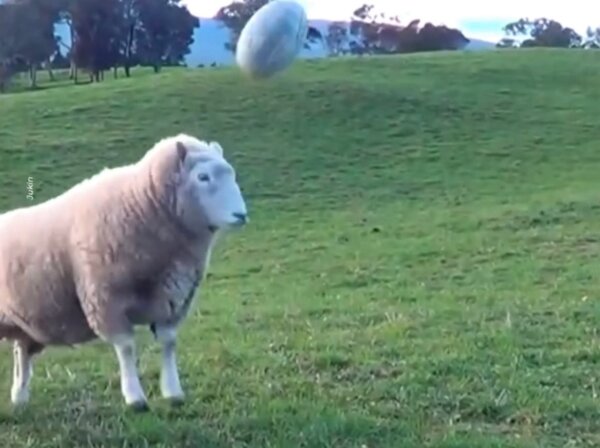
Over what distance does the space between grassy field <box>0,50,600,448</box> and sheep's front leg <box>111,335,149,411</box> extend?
10 centimetres

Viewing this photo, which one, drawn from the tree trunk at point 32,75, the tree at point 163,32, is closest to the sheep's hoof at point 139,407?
the tree at point 163,32

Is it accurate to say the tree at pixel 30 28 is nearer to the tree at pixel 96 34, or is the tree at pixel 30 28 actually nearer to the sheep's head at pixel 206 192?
the tree at pixel 96 34

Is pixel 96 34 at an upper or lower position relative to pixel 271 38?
lower

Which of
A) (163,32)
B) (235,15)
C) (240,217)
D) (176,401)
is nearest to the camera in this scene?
(240,217)

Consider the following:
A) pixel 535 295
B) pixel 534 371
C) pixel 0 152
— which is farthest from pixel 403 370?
pixel 0 152

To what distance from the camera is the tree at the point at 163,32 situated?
6450 centimetres

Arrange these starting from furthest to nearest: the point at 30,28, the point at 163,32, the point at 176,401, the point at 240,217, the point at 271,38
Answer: the point at 163,32
the point at 30,28
the point at 271,38
the point at 176,401
the point at 240,217

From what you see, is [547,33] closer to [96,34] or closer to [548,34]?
[548,34]

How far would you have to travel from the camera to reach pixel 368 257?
1803cm

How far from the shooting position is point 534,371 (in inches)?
321

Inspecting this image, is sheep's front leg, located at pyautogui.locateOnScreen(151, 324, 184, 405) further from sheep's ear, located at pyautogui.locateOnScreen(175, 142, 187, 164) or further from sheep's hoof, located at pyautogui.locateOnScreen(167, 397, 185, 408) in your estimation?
sheep's ear, located at pyautogui.locateOnScreen(175, 142, 187, 164)

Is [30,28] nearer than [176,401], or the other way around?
[176,401]

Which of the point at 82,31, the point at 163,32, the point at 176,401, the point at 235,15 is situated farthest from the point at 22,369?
the point at 163,32

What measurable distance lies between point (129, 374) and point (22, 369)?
2.87 feet
